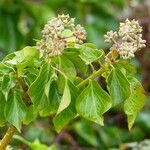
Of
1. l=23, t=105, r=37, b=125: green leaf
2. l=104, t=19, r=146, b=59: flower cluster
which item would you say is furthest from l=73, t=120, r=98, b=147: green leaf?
l=104, t=19, r=146, b=59: flower cluster

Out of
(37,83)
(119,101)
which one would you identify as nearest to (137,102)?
(119,101)

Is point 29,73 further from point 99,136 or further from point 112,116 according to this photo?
point 112,116

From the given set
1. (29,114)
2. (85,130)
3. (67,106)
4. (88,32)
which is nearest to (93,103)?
(67,106)

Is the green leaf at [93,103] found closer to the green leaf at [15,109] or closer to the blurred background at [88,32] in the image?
the green leaf at [15,109]

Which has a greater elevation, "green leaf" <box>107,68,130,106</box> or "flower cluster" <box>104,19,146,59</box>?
"flower cluster" <box>104,19,146,59</box>

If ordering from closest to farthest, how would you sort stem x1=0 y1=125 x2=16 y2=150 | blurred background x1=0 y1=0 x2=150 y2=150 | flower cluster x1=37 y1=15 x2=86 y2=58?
flower cluster x1=37 y1=15 x2=86 y2=58 → stem x1=0 y1=125 x2=16 y2=150 → blurred background x1=0 y1=0 x2=150 y2=150

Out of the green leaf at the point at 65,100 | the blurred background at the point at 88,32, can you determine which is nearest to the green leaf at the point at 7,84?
the green leaf at the point at 65,100

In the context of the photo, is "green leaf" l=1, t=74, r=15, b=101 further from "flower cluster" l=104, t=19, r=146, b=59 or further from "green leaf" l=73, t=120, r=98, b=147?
"green leaf" l=73, t=120, r=98, b=147
